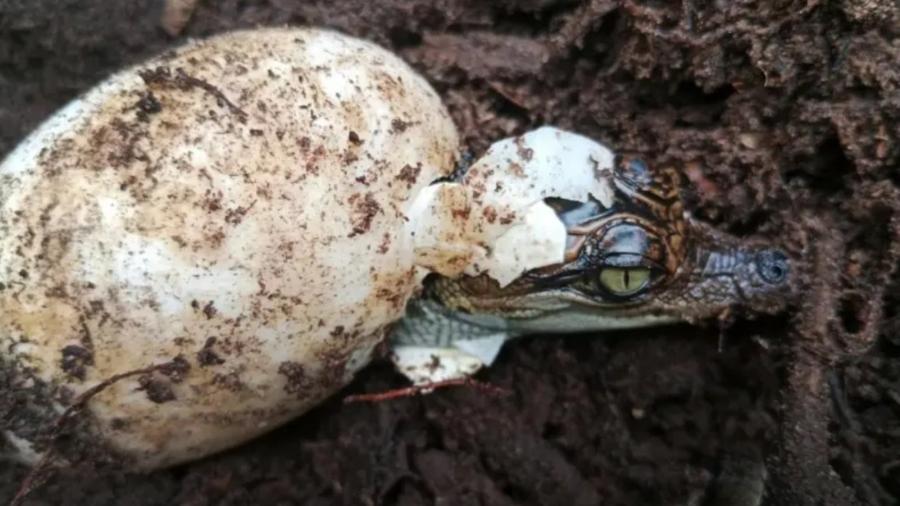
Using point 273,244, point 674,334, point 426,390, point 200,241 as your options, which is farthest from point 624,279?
point 200,241

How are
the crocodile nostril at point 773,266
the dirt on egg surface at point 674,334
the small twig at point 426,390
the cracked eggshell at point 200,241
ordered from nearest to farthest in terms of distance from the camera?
1. the cracked eggshell at point 200,241
2. the dirt on egg surface at point 674,334
3. the crocodile nostril at point 773,266
4. the small twig at point 426,390

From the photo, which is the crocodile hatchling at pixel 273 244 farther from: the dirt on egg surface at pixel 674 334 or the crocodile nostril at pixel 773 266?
the dirt on egg surface at pixel 674 334

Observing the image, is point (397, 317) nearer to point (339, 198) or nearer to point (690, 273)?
point (339, 198)

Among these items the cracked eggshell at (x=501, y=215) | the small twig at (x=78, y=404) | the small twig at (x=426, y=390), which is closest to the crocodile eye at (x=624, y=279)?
the cracked eggshell at (x=501, y=215)

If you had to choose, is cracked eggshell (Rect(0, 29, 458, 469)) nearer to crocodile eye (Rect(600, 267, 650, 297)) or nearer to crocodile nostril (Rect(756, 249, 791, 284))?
crocodile eye (Rect(600, 267, 650, 297))

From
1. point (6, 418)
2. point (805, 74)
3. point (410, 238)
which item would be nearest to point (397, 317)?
point (410, 238)

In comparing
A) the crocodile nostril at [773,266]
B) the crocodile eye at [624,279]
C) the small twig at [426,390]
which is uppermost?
the crocodile nostril at [773,266]

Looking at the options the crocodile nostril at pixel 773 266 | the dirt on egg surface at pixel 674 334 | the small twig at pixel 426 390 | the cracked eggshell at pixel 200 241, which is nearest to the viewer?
the cracked eggshell at pixel 200 241
